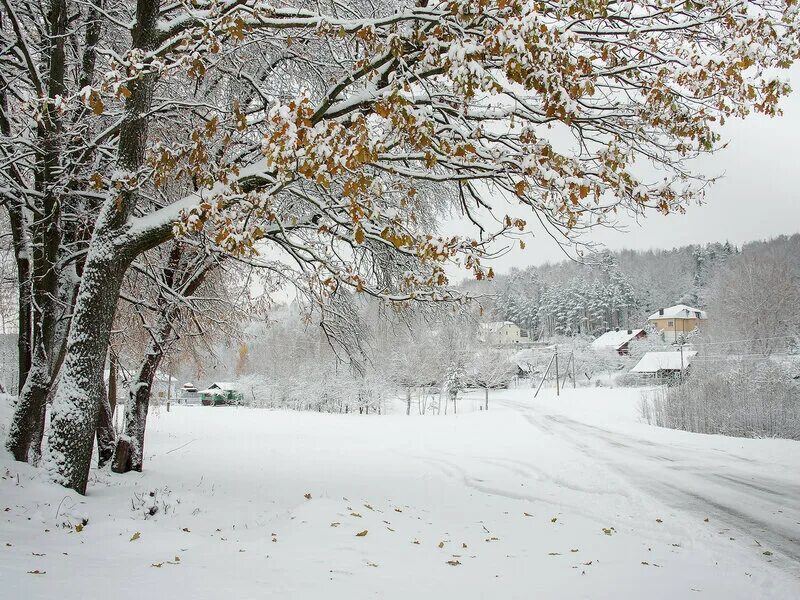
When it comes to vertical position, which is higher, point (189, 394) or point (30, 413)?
point (30, 413)

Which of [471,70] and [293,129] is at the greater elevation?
[471,70]

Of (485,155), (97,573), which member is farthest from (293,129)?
(97,573)

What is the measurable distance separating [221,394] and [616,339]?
2029 inches

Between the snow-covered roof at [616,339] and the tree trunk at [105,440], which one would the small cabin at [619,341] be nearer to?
the snow-covered roof at [616,339]

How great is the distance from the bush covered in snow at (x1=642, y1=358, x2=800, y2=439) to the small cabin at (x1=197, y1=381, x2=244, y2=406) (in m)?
49.1

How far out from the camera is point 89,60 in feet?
25.7

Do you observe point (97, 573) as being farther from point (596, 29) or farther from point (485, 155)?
point (596, 29)

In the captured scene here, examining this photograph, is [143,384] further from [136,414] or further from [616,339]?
[616,339]

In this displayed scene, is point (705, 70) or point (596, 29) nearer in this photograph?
point (705, 70)

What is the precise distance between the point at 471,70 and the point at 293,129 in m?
1.26

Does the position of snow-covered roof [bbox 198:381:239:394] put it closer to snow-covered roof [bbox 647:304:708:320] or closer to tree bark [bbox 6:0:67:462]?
snow-covered roof [bbox 647:304:708:320]

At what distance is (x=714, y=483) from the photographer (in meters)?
10.2

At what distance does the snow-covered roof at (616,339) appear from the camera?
6574cm

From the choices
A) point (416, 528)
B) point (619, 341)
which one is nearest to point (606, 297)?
point (619, 341)
